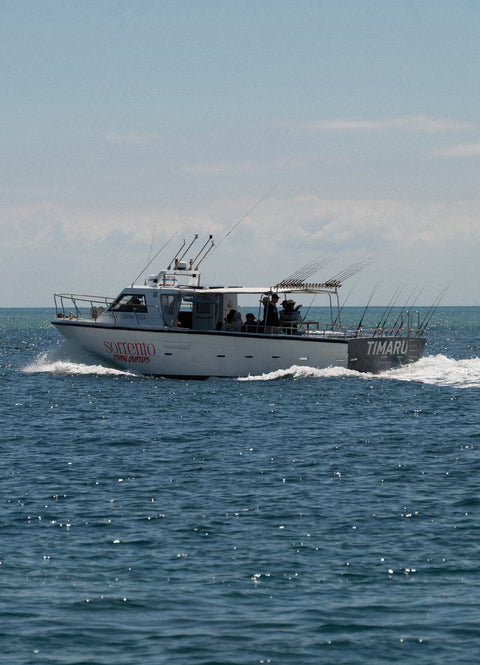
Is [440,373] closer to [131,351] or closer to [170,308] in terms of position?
[170,308]

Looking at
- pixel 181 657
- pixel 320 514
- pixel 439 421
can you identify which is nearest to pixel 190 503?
pixel 320 514

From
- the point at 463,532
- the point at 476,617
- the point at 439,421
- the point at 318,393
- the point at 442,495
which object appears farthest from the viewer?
the point at 318,393

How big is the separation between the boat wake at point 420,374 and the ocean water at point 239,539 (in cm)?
716

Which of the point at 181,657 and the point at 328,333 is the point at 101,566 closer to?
the point at 181,657

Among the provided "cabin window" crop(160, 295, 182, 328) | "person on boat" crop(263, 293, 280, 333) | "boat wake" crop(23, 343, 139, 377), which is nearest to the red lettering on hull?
"boat wake" crop(23, 343, 139, 377)

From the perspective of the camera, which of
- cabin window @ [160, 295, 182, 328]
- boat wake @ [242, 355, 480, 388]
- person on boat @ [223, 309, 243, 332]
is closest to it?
person on boat @ [223, 309, 243, 332]

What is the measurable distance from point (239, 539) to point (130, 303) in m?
22.1

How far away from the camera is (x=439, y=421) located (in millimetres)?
25406

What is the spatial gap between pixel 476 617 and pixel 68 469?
393 inches

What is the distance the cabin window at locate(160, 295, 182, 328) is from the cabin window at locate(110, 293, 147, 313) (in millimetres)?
727

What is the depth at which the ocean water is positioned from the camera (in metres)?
9.30

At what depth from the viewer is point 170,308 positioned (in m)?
33.7

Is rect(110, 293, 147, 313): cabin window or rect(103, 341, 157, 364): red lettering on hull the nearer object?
rect(103, 341, 157, 364): red lettering on hull

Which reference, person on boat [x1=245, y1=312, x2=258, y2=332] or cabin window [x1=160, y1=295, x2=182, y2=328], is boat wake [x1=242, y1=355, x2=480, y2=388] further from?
cabin window [x1=160, y1=295, x2=182, y2=328]
